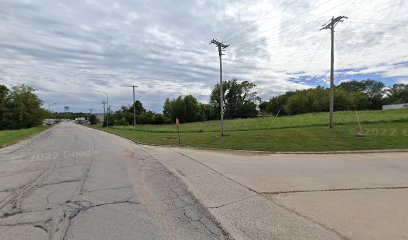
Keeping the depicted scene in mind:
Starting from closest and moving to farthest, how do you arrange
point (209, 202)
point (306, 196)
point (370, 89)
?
1. point (209, 202)
2. point (306, 196)
3. point (370, 89)

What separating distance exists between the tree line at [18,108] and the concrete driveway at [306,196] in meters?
73.7

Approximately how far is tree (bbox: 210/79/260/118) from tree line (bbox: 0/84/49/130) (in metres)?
56.9

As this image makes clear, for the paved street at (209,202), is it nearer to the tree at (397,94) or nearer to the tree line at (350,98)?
the tree line at (350,98)

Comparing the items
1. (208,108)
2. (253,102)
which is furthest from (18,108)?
(253,102)

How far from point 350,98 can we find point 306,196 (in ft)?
314

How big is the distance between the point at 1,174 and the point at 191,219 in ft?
26.4

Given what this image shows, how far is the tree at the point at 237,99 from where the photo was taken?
104 metres

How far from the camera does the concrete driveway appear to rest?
466cm

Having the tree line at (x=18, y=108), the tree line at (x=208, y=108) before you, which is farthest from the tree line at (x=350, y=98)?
the tree line at (x=18, y=108)

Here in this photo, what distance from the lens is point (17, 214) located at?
5664 mm

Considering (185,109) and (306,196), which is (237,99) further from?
(306,196)

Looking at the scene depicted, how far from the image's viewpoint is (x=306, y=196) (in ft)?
21.4

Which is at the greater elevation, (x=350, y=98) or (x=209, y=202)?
(x=350, y=98)

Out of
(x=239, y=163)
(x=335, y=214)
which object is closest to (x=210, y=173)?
(x=239, y=163)
